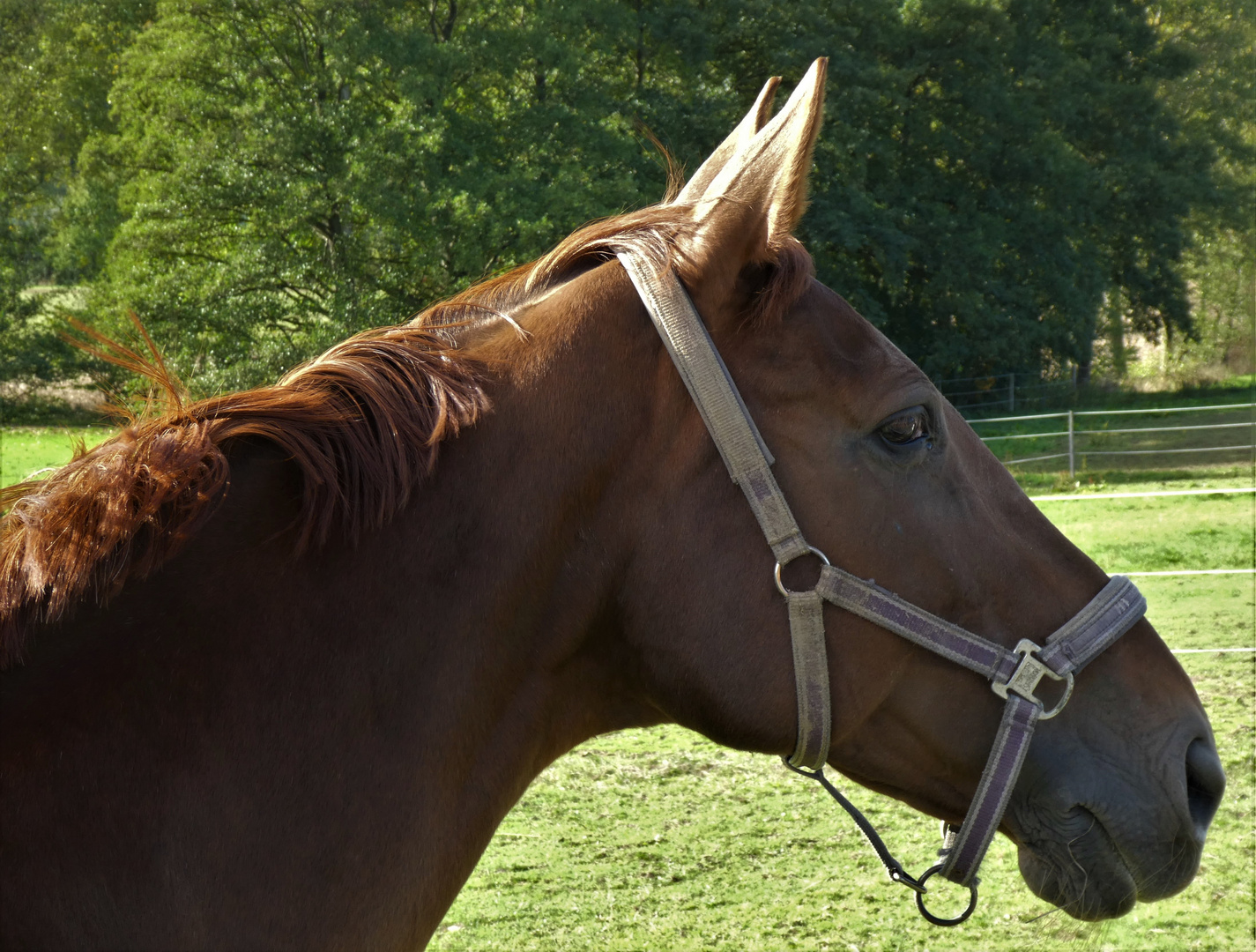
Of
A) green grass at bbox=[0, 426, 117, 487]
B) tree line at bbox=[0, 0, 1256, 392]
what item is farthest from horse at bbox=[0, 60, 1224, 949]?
tree line at bbox=[0, 0, 1256, 392]

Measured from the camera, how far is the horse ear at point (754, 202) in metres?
1.55

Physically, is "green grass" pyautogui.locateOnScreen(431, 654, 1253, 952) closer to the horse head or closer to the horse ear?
the horse head

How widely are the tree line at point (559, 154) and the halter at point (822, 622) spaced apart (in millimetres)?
15073

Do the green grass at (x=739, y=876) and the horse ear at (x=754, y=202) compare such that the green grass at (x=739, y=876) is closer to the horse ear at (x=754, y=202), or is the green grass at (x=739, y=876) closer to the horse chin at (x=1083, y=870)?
the horse chin at (x=1083, y=870)

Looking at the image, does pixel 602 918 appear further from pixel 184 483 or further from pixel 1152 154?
pixel 1152 154

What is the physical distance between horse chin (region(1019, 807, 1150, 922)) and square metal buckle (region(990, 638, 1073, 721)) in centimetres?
18

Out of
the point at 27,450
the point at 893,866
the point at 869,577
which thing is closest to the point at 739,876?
the point at 893,866

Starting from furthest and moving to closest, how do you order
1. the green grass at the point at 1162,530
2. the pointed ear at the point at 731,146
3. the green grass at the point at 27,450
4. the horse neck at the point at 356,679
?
the green grass at the point at 27,450 < the green grass at the point at 1162,530 < the pointed ear at the point at 731,146 < the horse neck at the point at 356,679

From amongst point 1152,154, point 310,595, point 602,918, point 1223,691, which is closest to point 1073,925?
point 310,595

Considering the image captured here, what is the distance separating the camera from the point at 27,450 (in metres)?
17.8

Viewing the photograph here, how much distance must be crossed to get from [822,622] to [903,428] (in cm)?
34

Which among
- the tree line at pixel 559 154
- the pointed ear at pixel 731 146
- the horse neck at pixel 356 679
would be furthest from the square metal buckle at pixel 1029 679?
the tree line at pixel 559 154

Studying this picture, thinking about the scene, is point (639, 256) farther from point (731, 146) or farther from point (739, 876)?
point (739, 876)

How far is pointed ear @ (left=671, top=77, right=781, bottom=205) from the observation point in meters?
1.82
